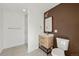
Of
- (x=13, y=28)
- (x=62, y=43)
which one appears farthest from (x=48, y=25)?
(x=13, y=28)

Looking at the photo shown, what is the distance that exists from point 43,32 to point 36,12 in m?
0.28

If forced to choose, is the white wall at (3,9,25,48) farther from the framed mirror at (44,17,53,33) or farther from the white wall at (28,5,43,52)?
the framed mirror at (44,17,53,33)

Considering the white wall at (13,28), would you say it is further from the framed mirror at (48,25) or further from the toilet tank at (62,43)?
the toilet tank at (62,43)

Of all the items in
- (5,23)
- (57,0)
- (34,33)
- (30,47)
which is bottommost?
(30,47)

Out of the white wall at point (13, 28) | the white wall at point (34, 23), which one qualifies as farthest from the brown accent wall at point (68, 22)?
the white wall at point (13, 28)

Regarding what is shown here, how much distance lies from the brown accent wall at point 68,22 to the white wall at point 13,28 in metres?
0.41

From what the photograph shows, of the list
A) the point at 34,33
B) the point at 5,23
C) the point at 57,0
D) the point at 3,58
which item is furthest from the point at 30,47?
the point at 57,0

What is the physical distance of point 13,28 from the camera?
131 centimetres

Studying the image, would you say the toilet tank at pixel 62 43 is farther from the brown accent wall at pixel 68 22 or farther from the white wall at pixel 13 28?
the white wall at pixel 13 28

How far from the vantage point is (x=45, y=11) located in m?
1.23

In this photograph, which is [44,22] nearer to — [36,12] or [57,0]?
[36,12]

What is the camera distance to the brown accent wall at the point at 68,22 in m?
1.16

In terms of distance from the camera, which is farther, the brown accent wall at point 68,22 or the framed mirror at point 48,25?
the framed mirror at point 48,25

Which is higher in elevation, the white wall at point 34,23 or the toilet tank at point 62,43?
the white wall at point 34,23
